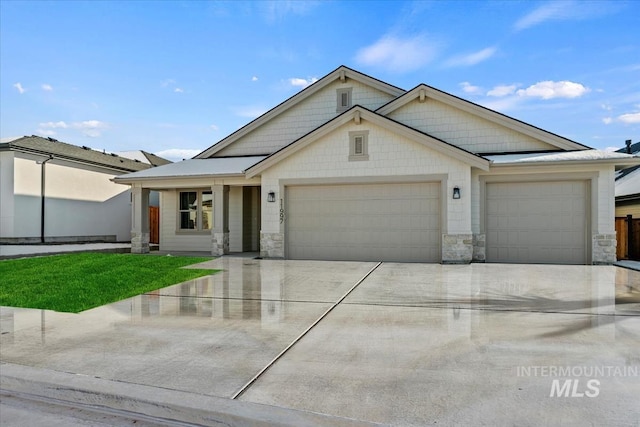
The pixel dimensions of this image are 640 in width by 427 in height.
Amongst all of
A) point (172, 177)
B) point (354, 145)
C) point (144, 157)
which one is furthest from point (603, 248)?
point (144, 157)

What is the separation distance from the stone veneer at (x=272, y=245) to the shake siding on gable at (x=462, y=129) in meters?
6.26

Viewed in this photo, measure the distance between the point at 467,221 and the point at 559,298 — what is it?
508 centimetres

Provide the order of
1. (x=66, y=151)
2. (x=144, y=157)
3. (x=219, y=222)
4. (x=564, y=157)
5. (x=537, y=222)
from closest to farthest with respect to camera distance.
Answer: (x=564, y=157), (x=537, y=222), (x=219, y=222), (x=66, y=151), (x=144, y=157)

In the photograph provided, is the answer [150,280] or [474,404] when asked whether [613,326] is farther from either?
[150,280]

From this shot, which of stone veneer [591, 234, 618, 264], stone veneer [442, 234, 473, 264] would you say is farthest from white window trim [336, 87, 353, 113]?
stone veneer [591, 234, 618, 264]

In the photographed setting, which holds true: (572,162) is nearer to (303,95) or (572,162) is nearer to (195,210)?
(303,95)

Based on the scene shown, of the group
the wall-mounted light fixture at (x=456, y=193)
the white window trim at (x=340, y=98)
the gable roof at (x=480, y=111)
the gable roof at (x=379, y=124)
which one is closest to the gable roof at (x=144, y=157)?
the white window trim at (x=340, y=98)

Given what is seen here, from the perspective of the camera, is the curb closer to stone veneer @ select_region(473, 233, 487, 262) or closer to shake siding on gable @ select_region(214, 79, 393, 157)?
stone veneer @ select_region(473, 233, 487, 262)

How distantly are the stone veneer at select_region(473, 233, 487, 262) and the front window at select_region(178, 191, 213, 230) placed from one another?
413 inches

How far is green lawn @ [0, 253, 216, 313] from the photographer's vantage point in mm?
6914

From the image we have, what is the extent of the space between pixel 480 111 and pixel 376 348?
11.4 metres

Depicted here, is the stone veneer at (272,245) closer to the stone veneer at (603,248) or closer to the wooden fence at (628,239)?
the stone veneer at (603,248)

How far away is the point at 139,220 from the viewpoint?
15.6m

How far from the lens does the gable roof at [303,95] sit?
15.4 m
